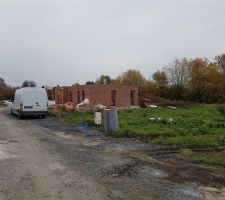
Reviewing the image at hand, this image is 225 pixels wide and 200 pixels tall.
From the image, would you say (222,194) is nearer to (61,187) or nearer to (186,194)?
(186,194)

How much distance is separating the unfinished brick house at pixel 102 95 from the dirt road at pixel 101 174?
30.5 m

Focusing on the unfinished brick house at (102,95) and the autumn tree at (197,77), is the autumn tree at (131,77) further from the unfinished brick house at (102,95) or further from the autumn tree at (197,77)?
the unfinished brick house at (102,95)

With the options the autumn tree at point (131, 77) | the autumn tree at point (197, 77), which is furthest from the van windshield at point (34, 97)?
the autumn tree at point (131, 77)

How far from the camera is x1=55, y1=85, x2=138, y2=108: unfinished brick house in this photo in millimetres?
47625

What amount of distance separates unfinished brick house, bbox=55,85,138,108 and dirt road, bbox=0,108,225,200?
30465 mm

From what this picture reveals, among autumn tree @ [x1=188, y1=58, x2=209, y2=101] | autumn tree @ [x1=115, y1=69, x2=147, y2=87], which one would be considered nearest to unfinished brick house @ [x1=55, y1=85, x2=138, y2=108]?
autumn tree @ [x1=188, y1=58, x2=209, y2=101]

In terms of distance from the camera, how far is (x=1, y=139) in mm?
19219

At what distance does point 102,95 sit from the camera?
48406 mm

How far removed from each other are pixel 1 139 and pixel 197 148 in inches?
341

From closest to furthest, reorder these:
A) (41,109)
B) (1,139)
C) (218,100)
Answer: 1. (1,139)
2. (41,109)
3. (218,100)

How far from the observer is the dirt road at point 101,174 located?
28.6 ft

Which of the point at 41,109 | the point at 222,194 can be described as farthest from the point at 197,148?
the point at 41,109

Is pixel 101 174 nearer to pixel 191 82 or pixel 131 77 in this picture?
pixel 191 82

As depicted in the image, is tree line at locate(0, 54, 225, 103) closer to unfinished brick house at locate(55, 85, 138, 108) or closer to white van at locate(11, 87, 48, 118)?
unfinished brick house at locate(55, 85, 138, 108)
